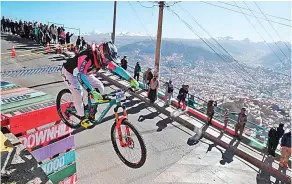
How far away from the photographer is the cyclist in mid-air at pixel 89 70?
3697 mm

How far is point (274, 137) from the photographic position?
33.7 ft

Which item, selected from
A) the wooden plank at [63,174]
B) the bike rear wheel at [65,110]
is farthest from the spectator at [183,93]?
the wooden plank at [63,174]

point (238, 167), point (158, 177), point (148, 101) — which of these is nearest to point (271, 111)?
point (148, 101)

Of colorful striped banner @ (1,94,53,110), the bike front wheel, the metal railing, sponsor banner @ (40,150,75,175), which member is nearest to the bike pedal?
the bike front wheel

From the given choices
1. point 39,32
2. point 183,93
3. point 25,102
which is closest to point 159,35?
point 183,93

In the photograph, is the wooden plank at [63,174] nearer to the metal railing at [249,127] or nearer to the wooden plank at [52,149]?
the wooden plank at [52,149]

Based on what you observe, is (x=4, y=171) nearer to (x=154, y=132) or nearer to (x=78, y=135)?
(x=78, y=135)

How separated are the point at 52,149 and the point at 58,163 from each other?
332 mm

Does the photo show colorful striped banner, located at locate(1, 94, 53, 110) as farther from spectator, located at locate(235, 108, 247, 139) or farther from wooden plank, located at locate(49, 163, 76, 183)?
spectator, located at locate(235, 108, 247, 139)

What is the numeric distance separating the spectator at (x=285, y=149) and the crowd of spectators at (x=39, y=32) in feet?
67.3

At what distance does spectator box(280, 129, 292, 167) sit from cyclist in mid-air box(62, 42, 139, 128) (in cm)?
801

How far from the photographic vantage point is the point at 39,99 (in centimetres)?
616

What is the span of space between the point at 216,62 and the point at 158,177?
102m

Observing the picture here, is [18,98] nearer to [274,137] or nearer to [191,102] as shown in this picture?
[274,137]
